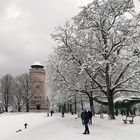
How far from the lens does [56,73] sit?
47.7 metres

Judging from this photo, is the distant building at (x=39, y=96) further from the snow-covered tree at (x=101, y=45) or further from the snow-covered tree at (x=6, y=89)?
the snow-covered tree at (x=101, y=45)

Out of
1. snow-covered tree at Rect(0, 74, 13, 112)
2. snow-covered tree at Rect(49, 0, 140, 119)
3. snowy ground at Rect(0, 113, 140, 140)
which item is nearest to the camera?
snowy ground at Rect(0, 113, 140, 140)

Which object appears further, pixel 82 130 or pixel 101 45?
pixel 101 45

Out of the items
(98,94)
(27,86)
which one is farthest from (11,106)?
(98,94)

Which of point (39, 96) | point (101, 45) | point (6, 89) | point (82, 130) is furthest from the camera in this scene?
point (39, 96)

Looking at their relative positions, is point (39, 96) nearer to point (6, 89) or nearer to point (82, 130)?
point (6, 89)

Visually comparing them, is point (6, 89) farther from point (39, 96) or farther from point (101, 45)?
point (101, 45)

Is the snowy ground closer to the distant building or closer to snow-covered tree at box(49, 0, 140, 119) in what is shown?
snow-covered tree at box(49, 0, 140, 119)

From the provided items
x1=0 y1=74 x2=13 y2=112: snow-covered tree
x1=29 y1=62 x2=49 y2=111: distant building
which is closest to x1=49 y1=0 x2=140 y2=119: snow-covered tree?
x1=0 y1=74 x2=13 y2=112: snow-covered tree

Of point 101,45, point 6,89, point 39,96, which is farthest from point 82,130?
point 39,96

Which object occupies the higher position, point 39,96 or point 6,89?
point 6,89

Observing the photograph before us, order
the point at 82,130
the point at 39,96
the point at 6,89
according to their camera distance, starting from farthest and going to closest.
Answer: the point at 39,96 → the point at 6,89 → the point at 82,130

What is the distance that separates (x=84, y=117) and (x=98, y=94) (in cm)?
2542

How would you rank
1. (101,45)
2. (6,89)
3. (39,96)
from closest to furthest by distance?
1. (101,45)
2. (6,89)
3. (39,96)
